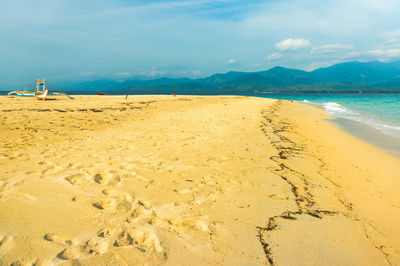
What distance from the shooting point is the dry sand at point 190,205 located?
2471 mm

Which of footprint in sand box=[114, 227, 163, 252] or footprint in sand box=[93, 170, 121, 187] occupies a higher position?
footprint in sand box=[93, 170, 121, 187]

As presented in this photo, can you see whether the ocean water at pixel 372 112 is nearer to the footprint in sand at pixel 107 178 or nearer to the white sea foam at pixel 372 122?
the white sea foam at pixel 372 122

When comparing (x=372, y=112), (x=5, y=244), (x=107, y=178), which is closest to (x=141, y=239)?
(x=5, y=244)

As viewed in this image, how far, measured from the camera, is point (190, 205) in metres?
3.50

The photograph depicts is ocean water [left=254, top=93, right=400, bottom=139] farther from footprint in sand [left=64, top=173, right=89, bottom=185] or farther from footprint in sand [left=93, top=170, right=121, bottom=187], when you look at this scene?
footprint in sand [left=64, top=173, right=89, bottom=185]

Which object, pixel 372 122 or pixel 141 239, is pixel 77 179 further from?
pixel 372 122

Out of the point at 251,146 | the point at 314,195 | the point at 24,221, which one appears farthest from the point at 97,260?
the point at 251,146

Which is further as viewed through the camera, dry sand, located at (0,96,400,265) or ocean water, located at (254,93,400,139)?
ocean water, located at (254,93,400,139)

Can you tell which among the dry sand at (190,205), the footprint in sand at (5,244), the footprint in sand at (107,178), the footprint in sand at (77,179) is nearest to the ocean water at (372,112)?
the dry sand at (190,205)

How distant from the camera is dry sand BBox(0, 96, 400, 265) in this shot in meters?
2.47

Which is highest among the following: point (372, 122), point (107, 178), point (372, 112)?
point (107, 178)

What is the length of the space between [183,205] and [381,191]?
167 inches

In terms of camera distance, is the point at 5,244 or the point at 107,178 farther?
the point at 107,178

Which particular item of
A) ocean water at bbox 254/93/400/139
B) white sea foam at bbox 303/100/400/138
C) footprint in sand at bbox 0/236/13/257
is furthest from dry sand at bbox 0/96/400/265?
ocean water at bbox 254/93/400/139
